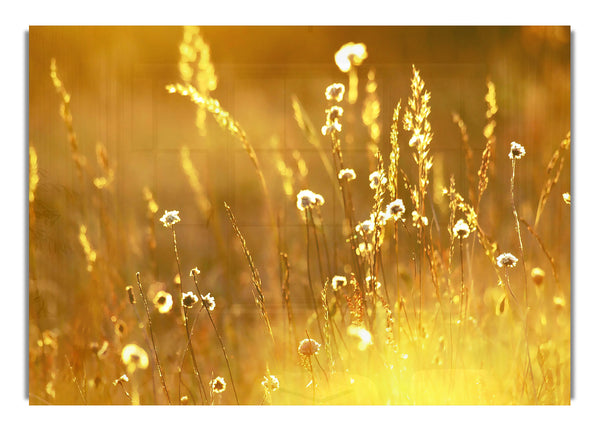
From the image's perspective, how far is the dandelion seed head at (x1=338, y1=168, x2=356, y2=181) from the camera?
A: 216cm

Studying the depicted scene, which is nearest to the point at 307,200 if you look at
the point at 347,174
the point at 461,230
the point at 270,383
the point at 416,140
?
the point at 347,174

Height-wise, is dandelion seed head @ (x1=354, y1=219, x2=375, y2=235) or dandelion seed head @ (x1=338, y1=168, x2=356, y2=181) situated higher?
dandelion seed head @ (x1=338, y1=168, x2=356, y2=181)

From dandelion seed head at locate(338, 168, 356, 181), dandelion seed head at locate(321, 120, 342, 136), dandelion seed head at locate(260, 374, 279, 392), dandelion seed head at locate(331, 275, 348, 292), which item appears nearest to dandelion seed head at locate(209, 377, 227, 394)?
dandelion seed head at locate(260, 374, 279, 392)

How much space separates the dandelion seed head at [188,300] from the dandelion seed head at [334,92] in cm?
80

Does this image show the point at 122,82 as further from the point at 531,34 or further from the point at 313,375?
the point at 531,34

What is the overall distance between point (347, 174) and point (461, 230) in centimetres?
42

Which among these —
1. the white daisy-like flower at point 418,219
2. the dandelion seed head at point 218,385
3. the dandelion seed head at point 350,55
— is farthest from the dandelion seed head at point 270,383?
the dandelion seed head at point 350,55

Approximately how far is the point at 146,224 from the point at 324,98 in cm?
73

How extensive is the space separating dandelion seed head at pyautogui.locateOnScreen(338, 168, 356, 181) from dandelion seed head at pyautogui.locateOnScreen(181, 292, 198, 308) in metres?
0.63

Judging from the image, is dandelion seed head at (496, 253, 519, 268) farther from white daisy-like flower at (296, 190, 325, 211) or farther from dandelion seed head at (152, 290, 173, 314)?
dandelion seed head at (152, 290, 173, 314)

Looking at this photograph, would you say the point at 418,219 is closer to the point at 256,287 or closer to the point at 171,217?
the point at 256,287

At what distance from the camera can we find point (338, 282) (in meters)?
2.15
